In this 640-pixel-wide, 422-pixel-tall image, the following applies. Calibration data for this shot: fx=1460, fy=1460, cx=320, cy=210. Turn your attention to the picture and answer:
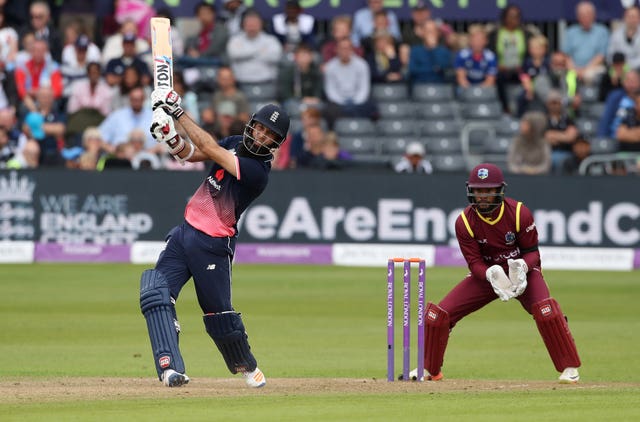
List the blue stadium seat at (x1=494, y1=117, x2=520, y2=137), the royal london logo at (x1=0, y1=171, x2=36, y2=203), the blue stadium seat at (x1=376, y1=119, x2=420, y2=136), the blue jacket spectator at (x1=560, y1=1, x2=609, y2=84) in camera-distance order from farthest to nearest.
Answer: the blue jacket spectator at (x1=560, y1=1, x2=609, y2=84), the blue stadium seat at (x1=494, y1=117, x2=520, y2=137), the blue stadium seat at (x1=376, y1=119, x2=420, y2=136), the royal london logo at (x1=0, y1=171, x2=36, y2=203)

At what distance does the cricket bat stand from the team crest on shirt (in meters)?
2.66

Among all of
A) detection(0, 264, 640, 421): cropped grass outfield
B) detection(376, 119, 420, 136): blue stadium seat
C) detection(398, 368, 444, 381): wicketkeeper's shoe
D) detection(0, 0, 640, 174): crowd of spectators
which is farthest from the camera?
detection(376, 119, 420, 136): blue stadium seat

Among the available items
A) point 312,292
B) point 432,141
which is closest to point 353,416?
point 312,292

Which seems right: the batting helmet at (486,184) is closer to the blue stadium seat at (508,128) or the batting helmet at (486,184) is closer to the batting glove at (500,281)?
the batting glove at (500,281)

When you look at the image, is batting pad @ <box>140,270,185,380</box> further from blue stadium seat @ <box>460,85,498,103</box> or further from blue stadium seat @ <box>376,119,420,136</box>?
blue stadium seat @ <box>460,85,498,103</box>

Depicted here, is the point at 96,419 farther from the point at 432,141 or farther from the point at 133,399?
the point at 432,141

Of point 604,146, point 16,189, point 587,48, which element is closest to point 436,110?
point 604,146

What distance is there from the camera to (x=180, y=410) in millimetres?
8312

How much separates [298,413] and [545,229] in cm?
1135

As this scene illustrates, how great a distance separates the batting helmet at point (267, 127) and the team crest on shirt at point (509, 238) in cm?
187

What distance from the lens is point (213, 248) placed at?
31.1ft

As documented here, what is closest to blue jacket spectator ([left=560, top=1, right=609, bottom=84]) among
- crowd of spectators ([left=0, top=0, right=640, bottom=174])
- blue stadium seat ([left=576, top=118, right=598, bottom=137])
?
crowd of spectators ([left=0, top=0, right=640, bottom=174])

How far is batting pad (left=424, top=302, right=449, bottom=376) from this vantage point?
1041 cm

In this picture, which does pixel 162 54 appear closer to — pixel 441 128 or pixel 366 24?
pixel 441 128
